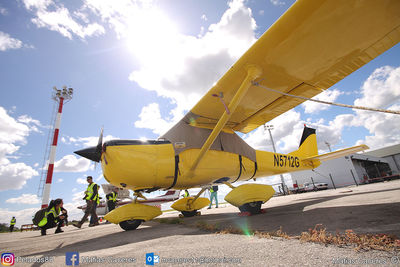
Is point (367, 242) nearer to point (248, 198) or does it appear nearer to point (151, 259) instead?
point (151, 259)

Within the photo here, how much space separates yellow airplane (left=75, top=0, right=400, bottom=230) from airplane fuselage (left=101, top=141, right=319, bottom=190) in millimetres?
19

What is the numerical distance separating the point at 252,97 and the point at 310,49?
154cm

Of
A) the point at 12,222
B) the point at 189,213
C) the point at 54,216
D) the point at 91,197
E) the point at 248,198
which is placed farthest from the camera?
the point at 12,222

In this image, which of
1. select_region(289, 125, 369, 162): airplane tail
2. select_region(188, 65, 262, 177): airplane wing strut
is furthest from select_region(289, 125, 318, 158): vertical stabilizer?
select_region(188, 65, 262, 177): airplane wing strut

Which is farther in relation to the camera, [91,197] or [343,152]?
[91,197]

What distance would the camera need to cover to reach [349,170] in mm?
27984

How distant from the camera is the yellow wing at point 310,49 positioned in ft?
9.19

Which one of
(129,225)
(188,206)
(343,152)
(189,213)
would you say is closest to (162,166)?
(129,225)

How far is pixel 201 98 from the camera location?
4.25 m

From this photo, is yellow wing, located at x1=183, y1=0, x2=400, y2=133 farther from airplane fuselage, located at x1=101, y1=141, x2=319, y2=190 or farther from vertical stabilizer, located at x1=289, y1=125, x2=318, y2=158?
vertical stabilizer, located at x1=289, y1=125, x2=318, y2=158

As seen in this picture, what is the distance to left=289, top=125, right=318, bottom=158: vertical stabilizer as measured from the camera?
7.44 m

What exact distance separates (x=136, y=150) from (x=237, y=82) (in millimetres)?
2553

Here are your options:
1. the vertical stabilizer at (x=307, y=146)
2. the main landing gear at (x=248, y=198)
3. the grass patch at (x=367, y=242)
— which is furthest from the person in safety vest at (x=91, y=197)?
the vertical stabilizer at (x=307, y=146)

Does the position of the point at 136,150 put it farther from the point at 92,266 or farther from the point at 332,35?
the point at 332,35
